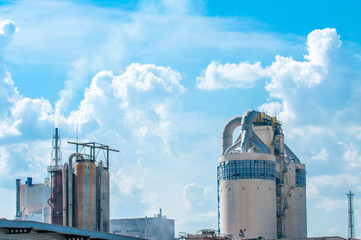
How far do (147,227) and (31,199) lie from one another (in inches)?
2273

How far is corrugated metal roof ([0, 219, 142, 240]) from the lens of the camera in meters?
48.2

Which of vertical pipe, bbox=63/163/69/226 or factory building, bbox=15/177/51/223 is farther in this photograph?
factory building, bbox=15/177/51/223

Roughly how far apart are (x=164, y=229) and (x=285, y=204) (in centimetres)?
3012

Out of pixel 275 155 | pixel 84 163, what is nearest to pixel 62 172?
pixel 84 163

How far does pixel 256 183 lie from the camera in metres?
106

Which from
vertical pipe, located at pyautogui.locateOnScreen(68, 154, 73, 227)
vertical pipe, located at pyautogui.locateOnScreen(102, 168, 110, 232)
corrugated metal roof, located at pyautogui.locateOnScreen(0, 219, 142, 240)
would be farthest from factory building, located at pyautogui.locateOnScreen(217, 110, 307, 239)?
corrugated metal roof, located at pyautogui.locateOnScreen(0, 219, 142, 240)

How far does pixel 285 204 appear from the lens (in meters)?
113

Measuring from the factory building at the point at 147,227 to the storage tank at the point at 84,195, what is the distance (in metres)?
40.8

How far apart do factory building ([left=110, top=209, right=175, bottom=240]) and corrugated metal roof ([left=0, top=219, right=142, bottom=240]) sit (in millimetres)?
74865

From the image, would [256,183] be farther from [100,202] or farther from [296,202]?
[100,202]

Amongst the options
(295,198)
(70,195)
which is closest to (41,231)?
(70,195)

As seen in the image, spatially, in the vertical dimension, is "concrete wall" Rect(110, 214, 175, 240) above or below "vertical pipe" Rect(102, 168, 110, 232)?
below

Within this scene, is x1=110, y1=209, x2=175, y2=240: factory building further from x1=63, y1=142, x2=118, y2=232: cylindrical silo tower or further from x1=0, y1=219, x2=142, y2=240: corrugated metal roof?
x1=0, y1=219, x2=142, y2=240: corrugated metal roof

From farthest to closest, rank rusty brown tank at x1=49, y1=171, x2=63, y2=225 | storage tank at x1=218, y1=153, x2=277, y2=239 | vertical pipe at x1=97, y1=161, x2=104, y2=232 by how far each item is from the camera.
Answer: storage tank at x1=218, y1=153, x2=277, y2=239 → vertical pipe at x1=97, y1=161, x2=104, y2=232 → rusty brown tank at x1=49, y1=171, x2=63, y2=225
